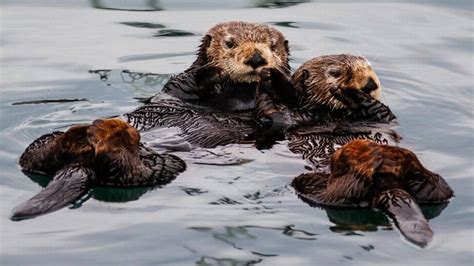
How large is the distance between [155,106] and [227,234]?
2.04 metres

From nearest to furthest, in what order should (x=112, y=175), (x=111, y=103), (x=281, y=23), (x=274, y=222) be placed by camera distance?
(x=274, y=222)
(x=112, y=175)
(x=111, y=103)
(x=281, y=23)

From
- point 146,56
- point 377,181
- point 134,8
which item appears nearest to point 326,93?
point 377,181

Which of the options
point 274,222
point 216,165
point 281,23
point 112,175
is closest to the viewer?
point 274,222

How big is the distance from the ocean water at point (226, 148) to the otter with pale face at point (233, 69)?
55cm

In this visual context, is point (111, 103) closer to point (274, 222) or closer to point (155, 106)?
point (155, 106)

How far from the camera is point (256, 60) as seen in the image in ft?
22.6

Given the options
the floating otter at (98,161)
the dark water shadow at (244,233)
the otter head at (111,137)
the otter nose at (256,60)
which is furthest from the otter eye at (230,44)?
the dark water shadow at (244,233)

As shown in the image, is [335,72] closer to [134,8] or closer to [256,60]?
[256,60]

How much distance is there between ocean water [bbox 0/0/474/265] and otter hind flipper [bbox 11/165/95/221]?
6cm

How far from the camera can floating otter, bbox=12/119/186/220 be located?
5367mm

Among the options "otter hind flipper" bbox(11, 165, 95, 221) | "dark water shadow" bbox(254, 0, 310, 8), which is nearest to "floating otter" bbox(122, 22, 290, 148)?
"otter hind flipper" bbox(11, 165, 95, 221)

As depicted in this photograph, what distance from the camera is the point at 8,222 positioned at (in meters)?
5.07

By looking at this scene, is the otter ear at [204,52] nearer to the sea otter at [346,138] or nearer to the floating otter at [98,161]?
the sea otter at [346,138]

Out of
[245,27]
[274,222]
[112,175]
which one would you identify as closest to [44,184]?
[112,175]
